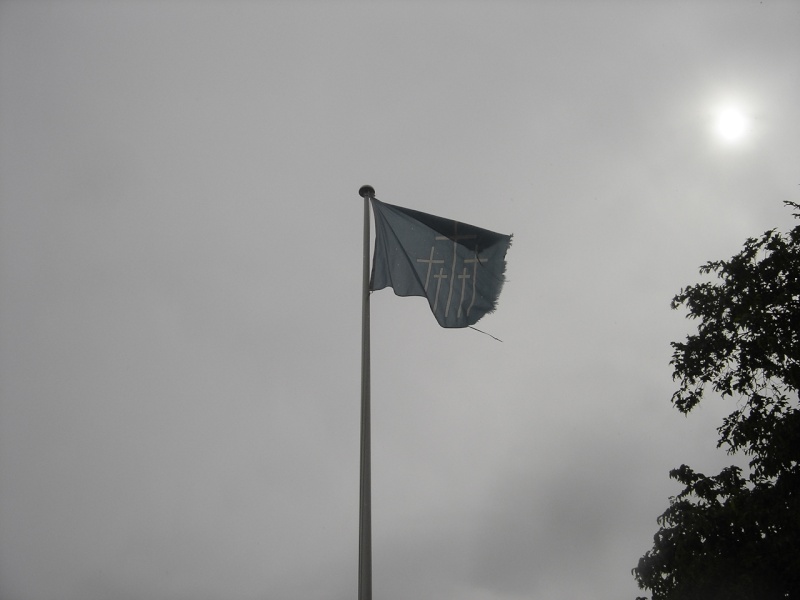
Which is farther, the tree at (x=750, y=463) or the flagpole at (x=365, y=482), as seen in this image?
the tree at (x=750, y=463)

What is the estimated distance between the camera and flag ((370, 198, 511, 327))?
9344 mm

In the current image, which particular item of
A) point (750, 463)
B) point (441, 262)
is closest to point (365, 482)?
point (441, 262)

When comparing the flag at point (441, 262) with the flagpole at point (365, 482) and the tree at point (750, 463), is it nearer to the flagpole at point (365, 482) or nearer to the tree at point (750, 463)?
the flagpole at point (365, 482)

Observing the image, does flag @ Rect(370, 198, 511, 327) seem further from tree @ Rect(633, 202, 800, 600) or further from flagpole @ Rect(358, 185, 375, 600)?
tree @ Rect(633, 202, 800, 600)

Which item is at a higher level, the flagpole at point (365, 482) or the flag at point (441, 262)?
the flag at point (441, 262)

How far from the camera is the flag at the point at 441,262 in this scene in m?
9.34

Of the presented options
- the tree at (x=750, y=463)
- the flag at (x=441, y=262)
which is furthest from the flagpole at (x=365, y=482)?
the tree at (x=750, y=463)

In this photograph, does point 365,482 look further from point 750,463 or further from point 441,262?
point 750,463

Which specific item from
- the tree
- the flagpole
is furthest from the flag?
the tree

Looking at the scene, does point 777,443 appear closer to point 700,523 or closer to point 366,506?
point 700,523

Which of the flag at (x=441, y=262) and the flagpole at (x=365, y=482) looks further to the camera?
the flag at (x=441, y=262)

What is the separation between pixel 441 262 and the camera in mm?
9586

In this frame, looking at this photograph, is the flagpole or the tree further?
the tree

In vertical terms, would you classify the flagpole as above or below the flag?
below
